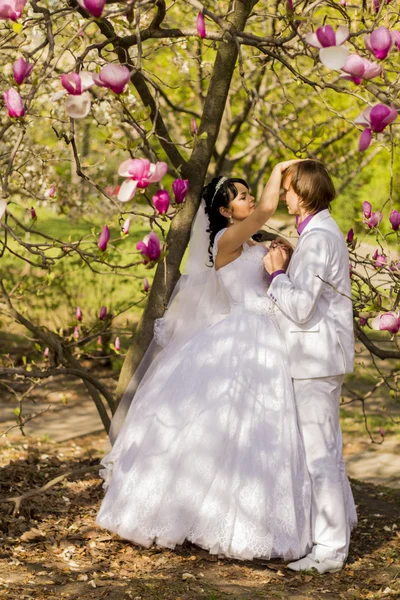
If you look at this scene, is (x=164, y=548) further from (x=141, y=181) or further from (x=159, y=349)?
(x=141, y=181)

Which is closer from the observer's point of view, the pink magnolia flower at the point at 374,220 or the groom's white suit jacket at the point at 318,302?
the groom's white suit jacket at the point at 318,302

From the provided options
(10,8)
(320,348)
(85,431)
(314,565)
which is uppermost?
(10,8)

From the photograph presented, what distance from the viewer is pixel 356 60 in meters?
2.34

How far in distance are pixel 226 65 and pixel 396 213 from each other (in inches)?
51.4

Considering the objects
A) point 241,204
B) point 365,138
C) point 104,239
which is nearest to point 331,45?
point 365,138

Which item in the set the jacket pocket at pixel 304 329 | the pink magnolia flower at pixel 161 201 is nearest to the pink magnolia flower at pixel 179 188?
Answer: the pink magnolia flower at pixel 161 201

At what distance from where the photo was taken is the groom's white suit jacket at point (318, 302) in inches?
146

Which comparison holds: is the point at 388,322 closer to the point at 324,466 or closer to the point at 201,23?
the point at 324,466

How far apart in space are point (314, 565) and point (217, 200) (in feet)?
5.96

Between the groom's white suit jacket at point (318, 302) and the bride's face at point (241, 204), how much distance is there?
1.45ft

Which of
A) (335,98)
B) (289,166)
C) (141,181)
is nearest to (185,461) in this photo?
(289,166)

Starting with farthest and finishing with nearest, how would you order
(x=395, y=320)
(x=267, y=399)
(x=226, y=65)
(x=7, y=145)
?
(x=7, y=145) < (x=226, y=65) < (x=267, y=399) < (x=395, y=320)

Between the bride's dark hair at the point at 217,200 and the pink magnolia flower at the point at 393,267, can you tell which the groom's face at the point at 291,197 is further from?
the pink magnolia flower at the point at 393,267

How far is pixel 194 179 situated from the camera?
435cm
